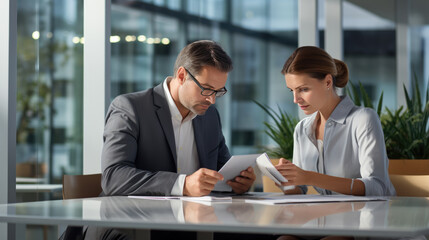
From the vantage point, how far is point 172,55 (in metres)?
5.70

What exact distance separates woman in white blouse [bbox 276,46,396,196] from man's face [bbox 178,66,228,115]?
41 cm

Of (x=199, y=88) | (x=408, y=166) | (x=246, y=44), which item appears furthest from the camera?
(x=246, y=44)

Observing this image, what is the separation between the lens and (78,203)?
6.72ft

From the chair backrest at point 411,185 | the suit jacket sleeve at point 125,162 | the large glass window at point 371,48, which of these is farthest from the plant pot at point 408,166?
the large glass window at point 371,48

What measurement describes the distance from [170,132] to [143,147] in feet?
0.47

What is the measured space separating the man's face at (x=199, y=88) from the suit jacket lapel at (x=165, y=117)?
0.09 meters

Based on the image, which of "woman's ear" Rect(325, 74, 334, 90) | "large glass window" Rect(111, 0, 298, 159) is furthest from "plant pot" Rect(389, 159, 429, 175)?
"large glass window" Rect(111, 0, 298, 159)

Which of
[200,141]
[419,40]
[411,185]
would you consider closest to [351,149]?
[411,185]

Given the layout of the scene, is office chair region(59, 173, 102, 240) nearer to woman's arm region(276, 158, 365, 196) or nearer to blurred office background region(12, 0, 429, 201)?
blurred office background region(12, 0, 429, 201)

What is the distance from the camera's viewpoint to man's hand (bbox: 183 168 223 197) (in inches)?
85.7

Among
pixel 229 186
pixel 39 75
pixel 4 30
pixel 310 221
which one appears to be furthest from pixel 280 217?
pixel 39 75

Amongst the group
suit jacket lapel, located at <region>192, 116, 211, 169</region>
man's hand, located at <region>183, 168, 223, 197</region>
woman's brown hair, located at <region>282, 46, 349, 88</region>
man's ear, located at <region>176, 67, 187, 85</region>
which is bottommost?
man's hand, located at <region>183, 168, 223, 197</region>

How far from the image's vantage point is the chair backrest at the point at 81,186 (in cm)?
253

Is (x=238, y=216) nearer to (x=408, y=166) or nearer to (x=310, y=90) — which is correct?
(x=310, y=90)
